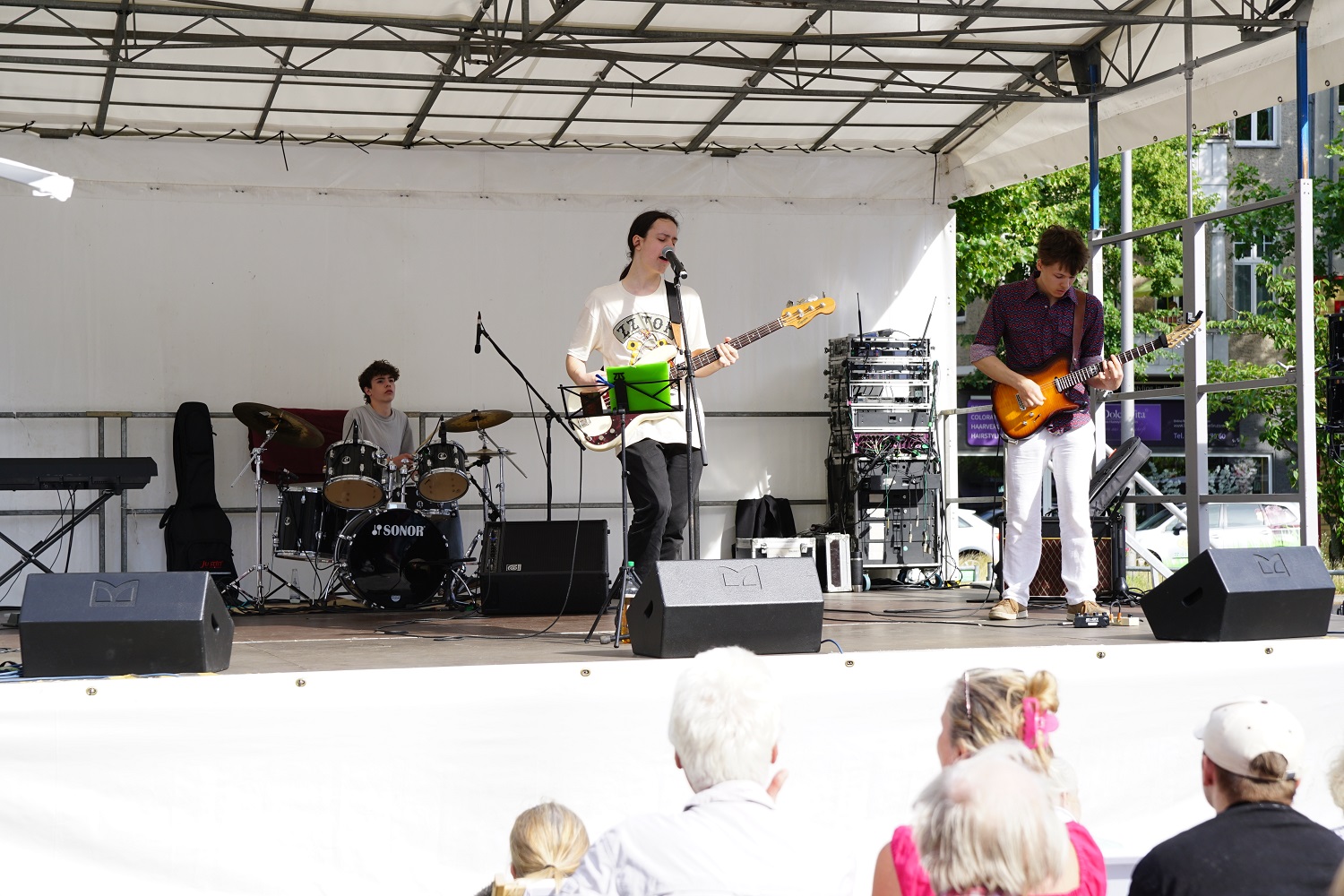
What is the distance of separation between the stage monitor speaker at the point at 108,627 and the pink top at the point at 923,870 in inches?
107

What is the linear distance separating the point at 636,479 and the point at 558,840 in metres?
2.34

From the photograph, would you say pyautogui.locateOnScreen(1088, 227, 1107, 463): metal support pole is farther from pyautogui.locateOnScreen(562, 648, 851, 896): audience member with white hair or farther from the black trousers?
pyautogui.locateOnScreen(562, 648, 851, 896): audience member with white hair

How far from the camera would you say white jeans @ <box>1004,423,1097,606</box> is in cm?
599

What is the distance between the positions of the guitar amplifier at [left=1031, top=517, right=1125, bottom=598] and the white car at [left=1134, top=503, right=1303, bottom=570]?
25.2ft

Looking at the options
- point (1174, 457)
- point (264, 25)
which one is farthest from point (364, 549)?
point (1174, 457)

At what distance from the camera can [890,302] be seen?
398 inches

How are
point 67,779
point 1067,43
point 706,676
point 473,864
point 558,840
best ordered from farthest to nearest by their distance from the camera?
point 1067,43 < point 473,864 < point 67,779 < point 558,840 < point 706,676

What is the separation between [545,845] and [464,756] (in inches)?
46.2

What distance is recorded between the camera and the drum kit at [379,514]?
26.1 ft

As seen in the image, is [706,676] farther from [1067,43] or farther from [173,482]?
[173,482]

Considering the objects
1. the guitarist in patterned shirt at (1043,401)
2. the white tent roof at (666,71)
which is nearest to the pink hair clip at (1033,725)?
the guitarist in patterned shirt at (1043,401)

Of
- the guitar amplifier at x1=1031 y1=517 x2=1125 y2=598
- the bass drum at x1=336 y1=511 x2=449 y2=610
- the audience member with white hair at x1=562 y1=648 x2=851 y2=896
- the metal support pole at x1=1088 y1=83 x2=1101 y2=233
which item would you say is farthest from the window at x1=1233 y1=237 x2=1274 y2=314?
the audience member with white hair at x1=562 y1=648 x2=851 y2=896

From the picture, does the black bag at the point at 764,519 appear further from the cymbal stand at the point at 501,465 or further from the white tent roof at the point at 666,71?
the white tent roof at the point at 666,71

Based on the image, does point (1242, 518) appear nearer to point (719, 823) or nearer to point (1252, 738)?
point (1252, 738)
